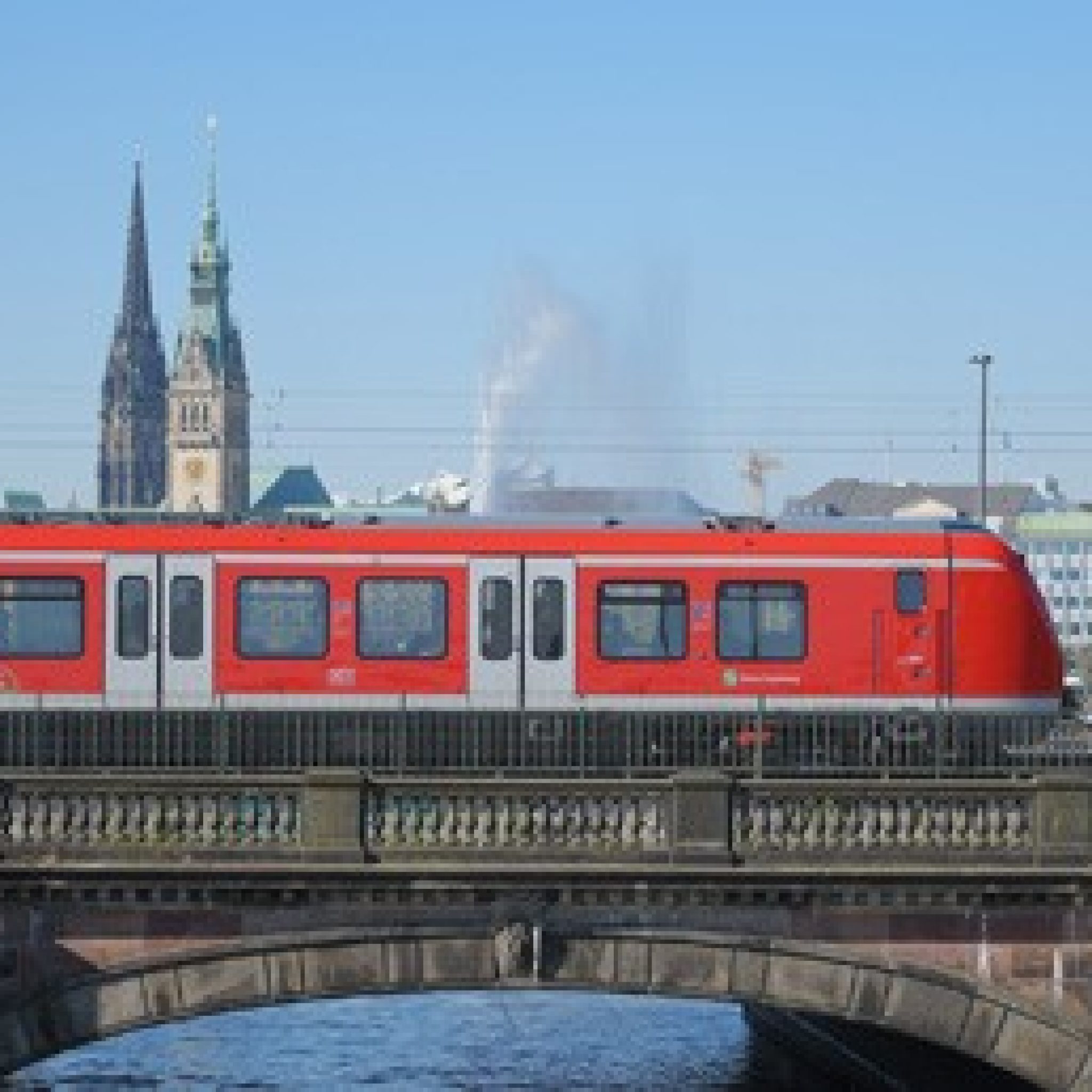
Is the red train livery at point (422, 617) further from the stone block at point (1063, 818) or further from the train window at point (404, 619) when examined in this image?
the stone block at point (1063, 818)

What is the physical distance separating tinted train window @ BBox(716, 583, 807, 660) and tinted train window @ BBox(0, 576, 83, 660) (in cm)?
837

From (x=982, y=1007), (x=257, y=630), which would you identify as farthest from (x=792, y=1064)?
(x=982, y=1007)

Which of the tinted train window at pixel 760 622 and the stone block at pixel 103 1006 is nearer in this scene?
the stone block at pixel 103 1006

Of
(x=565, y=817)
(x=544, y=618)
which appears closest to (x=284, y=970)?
(x=565, y=817)

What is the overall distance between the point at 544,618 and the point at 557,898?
37.2ft

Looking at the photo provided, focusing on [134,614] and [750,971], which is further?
[134,614]

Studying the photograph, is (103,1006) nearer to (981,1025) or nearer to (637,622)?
(981,1025)

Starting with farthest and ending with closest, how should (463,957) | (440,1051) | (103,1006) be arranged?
(440,1051) < (463,957) < (103,1006)

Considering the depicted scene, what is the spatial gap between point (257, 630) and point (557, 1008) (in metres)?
28.8

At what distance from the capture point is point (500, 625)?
48.0 metres

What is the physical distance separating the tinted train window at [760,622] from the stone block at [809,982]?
1171cm

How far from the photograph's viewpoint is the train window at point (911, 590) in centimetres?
4897

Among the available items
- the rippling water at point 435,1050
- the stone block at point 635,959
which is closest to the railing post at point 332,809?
the stone block at point 635,959

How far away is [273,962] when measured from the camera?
36.6 metres
